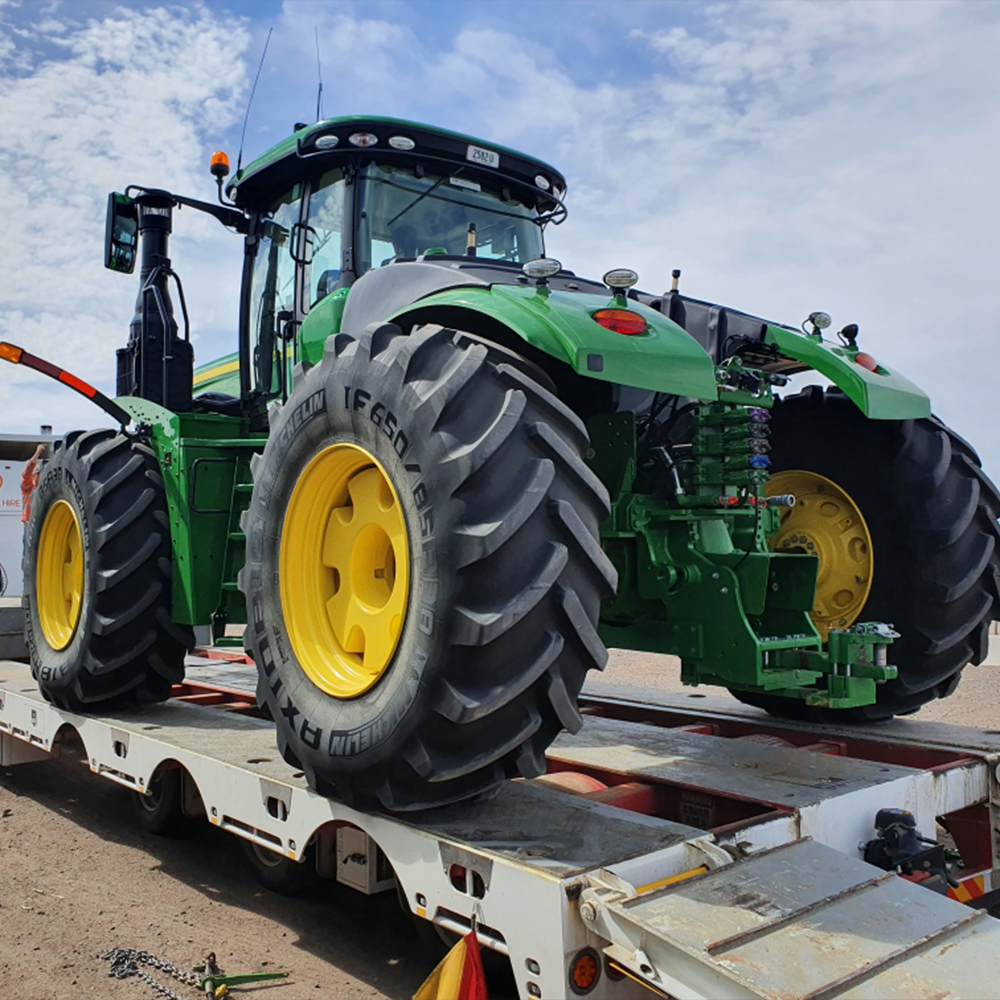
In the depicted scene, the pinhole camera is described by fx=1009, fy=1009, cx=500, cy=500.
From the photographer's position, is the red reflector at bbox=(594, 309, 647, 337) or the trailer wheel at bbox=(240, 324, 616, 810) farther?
the red reflector at bbox=(594, 309, 647, 337)

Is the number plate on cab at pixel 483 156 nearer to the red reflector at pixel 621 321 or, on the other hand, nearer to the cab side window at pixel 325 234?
the cab side window at pixel 325 234

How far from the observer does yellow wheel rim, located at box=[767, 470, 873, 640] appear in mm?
4316

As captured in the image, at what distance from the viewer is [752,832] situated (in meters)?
2.62

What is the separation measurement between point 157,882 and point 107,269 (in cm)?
303

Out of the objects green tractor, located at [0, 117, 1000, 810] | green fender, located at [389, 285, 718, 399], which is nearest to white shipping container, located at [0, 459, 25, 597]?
green tractor, located at [0, 117, 1000, 810]

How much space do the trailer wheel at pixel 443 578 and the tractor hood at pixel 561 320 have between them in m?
0.14

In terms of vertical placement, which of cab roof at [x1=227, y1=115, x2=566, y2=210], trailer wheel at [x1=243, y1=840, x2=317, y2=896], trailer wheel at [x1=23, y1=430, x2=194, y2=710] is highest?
cab roof at [x1=227, y1=115, x2=566, y2=210]

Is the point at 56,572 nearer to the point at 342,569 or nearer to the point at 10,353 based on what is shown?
the point at 10,353

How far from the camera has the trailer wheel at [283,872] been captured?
380cm

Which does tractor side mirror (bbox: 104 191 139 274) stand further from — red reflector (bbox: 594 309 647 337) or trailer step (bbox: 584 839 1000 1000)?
trailer step (bbox: 584 839 1000 1000)

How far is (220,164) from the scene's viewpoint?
5324 mm

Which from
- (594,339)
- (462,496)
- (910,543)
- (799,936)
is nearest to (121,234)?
(594,339)

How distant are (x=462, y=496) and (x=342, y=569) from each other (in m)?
0.81

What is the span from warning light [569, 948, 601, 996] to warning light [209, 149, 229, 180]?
4466mm
